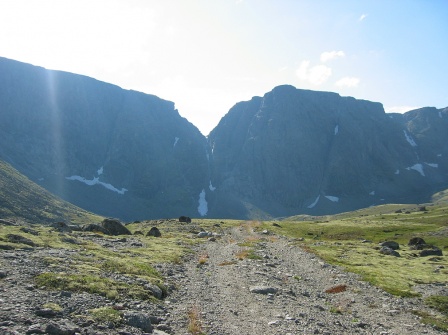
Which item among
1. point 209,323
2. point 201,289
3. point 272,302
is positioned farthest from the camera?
point 201,289

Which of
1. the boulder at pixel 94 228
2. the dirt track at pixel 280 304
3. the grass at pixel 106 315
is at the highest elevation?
the boulder at pixel 94 228

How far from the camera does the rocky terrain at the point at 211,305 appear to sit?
1652 cm

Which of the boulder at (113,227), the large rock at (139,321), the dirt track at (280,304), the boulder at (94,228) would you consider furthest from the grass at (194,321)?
the boulder at (113,227)

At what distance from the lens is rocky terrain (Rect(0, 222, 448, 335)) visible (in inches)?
650

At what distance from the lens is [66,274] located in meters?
23.5

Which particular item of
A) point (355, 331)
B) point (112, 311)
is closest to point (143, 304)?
point (112, 311)

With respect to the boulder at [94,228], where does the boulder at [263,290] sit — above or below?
below

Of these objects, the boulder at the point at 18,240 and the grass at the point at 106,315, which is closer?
the grass at the point at 106,315

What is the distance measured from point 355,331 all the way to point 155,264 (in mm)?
21428

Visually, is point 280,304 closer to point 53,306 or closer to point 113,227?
point 53,306

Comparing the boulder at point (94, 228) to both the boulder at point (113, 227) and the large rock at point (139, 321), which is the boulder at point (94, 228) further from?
the large rock at point (139, 321)

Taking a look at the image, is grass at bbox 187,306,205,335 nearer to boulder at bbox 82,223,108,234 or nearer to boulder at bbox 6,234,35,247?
boulder at bbox 6,234,35,247

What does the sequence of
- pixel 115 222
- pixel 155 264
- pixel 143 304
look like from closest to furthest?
pixel 143 304, pixel 155 264, pixel 115 222

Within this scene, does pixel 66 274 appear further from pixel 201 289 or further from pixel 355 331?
pixel 355 331
